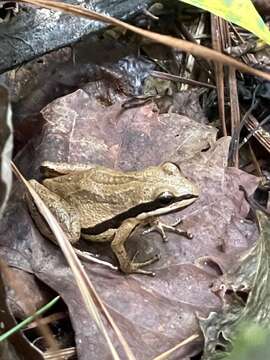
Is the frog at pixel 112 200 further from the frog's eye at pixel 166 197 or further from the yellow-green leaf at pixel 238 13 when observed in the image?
the yellow-green leaf at pixel 238 13

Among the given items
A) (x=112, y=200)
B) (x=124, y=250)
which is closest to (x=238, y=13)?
(x=112, y=200)

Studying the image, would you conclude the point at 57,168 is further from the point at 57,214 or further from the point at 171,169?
the point at 171,169

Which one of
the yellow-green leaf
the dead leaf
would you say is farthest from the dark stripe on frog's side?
the yellow-green leaf

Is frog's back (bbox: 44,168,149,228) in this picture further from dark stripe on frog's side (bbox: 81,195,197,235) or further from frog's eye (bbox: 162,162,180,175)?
frog's eye (bbox: 162,162,180,175)

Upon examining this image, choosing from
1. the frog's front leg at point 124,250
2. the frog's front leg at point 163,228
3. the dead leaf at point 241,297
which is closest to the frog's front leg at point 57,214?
the frog's front leg at point 124,250

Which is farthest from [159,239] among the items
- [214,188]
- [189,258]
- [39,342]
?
[39,342]

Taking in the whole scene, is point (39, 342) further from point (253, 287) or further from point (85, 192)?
point (253, 287)
